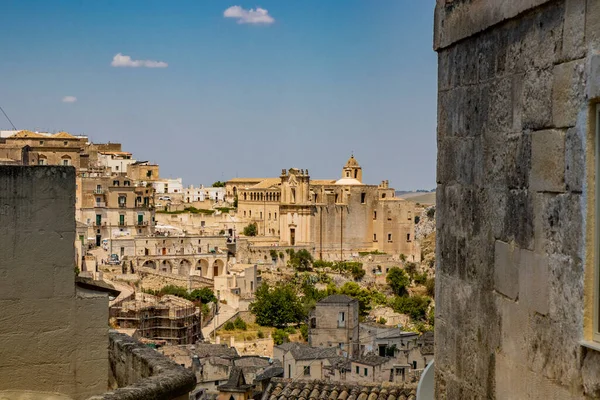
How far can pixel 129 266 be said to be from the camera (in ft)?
184

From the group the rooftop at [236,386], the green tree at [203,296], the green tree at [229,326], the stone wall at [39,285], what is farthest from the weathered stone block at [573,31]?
the green tree at [203,296]

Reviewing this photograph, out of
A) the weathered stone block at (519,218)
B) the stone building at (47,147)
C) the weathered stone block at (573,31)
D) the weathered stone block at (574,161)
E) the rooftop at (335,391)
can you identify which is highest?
the stone building at (47,147)

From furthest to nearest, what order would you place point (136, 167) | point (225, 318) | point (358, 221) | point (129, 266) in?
1. point (136, 167)
2. point (358, 221)
3. point (129, 266)
4. point (225, 318)

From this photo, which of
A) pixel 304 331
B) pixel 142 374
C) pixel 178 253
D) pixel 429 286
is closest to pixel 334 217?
pixel 429 286

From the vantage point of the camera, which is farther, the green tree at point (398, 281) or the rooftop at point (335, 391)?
the green tree at point (398, 281)

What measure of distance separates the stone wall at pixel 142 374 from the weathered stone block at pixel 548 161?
1.71 m

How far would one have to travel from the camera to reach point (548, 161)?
2.59 metres

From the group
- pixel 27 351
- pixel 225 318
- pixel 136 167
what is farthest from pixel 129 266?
pixel 27 351

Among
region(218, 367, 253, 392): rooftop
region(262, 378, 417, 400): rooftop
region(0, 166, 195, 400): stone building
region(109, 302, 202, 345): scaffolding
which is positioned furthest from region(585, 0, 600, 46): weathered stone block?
region(109, 302, 202, 345): scaffolding

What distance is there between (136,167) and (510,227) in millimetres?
91734

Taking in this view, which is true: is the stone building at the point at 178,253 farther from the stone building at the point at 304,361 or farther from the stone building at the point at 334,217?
the stone building at the point at 304,361

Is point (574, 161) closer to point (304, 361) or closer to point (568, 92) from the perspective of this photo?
point (568, 92)

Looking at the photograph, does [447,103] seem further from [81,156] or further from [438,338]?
[81,156]

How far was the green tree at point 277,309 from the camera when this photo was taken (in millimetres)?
49500
